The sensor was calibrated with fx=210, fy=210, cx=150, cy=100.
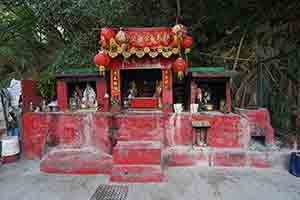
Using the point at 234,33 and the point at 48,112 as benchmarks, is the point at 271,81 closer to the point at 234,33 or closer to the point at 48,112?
the point at 234,33

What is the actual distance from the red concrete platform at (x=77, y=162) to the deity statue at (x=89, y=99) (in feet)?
5.13

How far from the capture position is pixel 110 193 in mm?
4191

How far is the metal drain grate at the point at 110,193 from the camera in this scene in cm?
405

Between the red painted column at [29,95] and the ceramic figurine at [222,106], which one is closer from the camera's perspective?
the ceramic figurine at [222,106]

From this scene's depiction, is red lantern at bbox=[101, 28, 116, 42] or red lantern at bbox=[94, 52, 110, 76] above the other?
red lantern at bbox=[101, 28, 116, 42]

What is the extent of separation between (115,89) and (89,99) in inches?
42.9

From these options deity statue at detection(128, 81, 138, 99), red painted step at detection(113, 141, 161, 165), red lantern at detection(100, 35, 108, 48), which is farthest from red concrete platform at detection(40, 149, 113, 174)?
red lantern at detection(100, 35, 108, 48)

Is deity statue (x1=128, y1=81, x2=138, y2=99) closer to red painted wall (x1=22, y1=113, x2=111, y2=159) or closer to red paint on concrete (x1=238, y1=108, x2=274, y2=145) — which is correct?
red painted wall (x1=22, y1=113, x2=111, y2=159)

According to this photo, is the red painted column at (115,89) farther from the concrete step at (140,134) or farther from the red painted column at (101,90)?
the concrete step at (140,134)

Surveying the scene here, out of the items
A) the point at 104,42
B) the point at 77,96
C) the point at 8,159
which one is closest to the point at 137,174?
the point at 77,96

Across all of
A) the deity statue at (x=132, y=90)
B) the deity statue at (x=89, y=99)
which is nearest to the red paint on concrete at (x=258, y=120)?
the deity statue at (x=132, y=90)

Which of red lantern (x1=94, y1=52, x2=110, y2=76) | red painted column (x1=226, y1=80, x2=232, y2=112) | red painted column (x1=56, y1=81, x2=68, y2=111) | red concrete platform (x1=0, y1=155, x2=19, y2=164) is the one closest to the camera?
red lantern (x1=94, y1=52, x2=110, y2=76)

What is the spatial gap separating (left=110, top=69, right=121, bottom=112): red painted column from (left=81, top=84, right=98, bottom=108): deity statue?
86cm

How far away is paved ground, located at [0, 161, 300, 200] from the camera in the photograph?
4.09 meters
